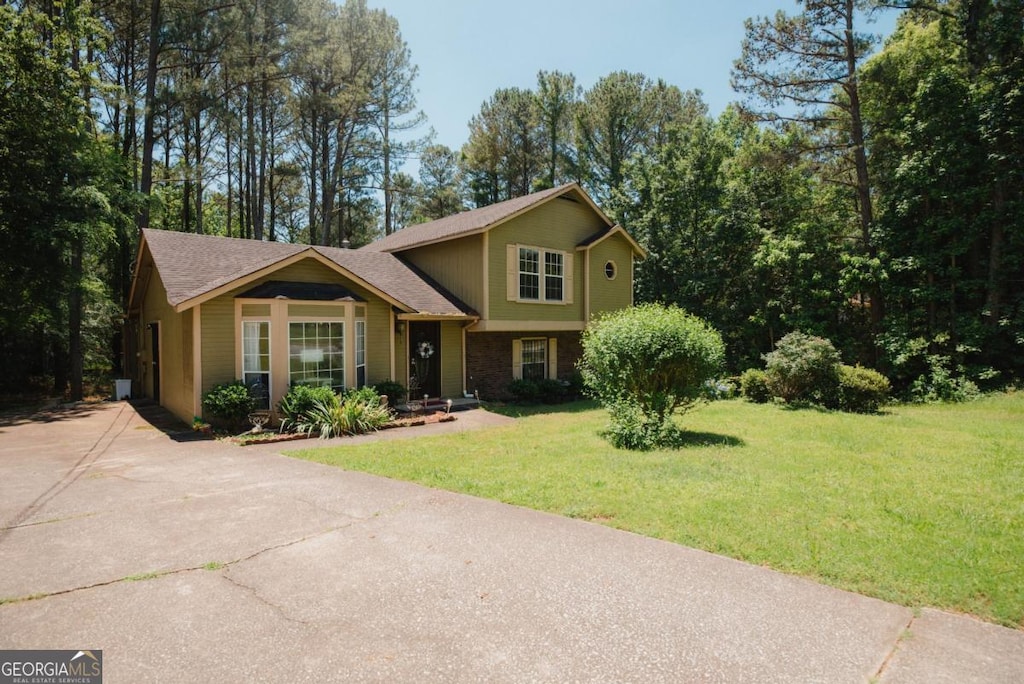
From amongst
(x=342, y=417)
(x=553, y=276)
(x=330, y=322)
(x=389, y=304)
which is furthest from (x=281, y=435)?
(x=553, y=276)

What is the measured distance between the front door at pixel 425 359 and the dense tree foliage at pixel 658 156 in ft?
34.8

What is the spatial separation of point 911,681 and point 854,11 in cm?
2410

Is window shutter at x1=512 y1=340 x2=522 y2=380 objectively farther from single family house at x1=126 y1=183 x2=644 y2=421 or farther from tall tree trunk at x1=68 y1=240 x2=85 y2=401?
tall tree trunk at x1=68 y1=240 x2=85 y2=401

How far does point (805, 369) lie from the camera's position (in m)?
14.1

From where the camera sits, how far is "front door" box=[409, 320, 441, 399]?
15.6m

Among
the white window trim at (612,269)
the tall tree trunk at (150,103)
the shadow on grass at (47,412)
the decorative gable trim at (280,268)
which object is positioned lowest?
the shadow on grass at (47,412)

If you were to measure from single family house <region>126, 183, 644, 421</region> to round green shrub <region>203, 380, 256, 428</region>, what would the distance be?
0.49m

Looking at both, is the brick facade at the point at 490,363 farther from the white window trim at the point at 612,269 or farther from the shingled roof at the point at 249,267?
the white window trim at the point at 612,269

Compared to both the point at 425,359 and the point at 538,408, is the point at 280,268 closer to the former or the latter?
the point at 425,359

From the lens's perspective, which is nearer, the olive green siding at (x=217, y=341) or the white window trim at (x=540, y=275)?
the olive green siding at (x=217, y=341)

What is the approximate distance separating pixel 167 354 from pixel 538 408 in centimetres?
1071

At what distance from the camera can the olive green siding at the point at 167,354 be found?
12.5 metres

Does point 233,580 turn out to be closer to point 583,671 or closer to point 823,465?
point 583,671

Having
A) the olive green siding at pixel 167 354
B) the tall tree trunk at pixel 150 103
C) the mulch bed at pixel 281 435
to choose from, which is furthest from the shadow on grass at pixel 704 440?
the tall tree trunk at pixel 150 103
